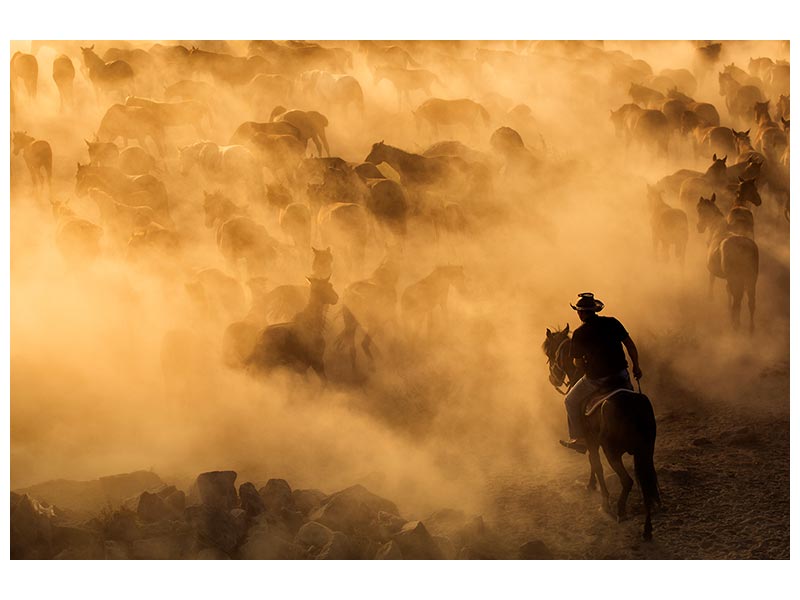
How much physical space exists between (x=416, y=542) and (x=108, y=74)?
4290mm

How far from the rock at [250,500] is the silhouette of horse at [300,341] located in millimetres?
864

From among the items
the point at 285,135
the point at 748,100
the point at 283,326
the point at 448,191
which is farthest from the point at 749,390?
the point at 285,135

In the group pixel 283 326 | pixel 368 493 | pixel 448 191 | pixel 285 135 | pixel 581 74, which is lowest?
pixel 368 493

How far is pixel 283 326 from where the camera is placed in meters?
6.99

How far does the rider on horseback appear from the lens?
668cm

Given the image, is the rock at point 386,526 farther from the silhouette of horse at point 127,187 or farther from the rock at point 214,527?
the silhouette of horse at point 127,187

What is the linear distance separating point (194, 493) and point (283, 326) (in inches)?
55.1

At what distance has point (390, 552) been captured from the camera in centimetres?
676

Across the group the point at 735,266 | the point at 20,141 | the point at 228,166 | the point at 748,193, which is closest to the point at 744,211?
the point at 748,193

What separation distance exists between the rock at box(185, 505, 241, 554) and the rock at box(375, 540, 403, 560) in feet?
3.45

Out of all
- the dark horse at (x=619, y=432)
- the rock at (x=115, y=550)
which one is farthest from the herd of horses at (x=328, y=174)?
the rock at (x=115, y=550)

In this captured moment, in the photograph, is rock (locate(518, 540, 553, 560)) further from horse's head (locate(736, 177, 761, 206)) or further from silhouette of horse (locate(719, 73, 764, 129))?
silhouette of horse (locate(719, 73, 764, 129))

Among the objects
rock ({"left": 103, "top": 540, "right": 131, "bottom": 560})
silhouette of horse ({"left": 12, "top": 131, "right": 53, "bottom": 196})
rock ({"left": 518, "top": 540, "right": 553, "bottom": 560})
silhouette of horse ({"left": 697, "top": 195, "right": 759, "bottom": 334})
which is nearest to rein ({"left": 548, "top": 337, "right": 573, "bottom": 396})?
rock ({"left": 518, "top": 540, "right": 553, "bottom": 560})

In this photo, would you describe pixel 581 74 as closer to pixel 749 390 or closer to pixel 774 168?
pixel 774 168
